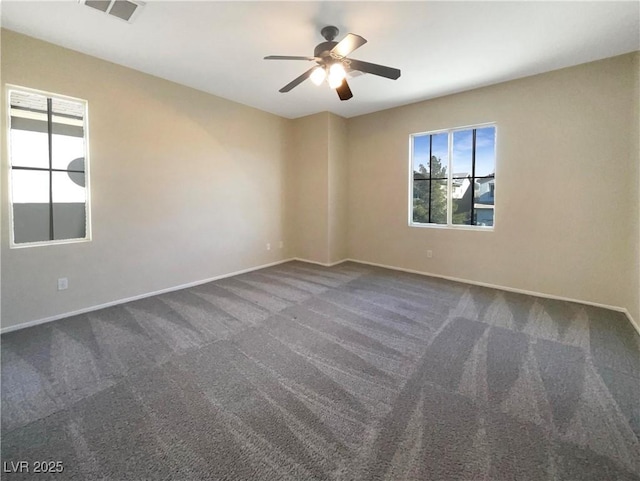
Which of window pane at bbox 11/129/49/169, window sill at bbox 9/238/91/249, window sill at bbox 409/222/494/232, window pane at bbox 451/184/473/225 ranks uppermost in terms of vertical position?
window pane at bbox 11/129/49/169

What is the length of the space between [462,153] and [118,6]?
4528mm

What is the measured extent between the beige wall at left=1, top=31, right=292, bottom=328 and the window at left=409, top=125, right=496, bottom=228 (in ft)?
9.43

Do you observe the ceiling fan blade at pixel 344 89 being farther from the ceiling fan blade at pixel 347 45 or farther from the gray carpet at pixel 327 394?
the gray carpet at pixel 327 394

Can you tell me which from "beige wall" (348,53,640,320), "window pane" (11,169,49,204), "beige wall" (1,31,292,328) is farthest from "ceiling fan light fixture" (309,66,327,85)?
"window pane" (11,169,49,204)

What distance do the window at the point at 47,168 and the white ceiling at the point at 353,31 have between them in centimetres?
68

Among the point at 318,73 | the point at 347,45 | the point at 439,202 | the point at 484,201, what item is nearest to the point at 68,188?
the point at 318,73


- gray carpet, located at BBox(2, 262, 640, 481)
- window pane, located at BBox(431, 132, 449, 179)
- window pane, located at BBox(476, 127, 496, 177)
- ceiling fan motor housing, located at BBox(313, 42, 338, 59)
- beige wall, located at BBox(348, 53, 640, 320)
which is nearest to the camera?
gray carpet, located at BBox(2, 262, 640, 481)

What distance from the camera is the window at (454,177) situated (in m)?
4.17

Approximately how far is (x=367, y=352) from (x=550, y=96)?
12.9 feet

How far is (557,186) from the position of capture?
353 centimetres

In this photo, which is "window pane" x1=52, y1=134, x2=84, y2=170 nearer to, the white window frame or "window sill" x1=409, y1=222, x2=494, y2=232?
the white window frame

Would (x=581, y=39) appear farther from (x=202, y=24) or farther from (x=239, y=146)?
(x=239, y=146)

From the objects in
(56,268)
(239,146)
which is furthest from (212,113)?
(56,268)

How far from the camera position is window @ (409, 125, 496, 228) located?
417cm
